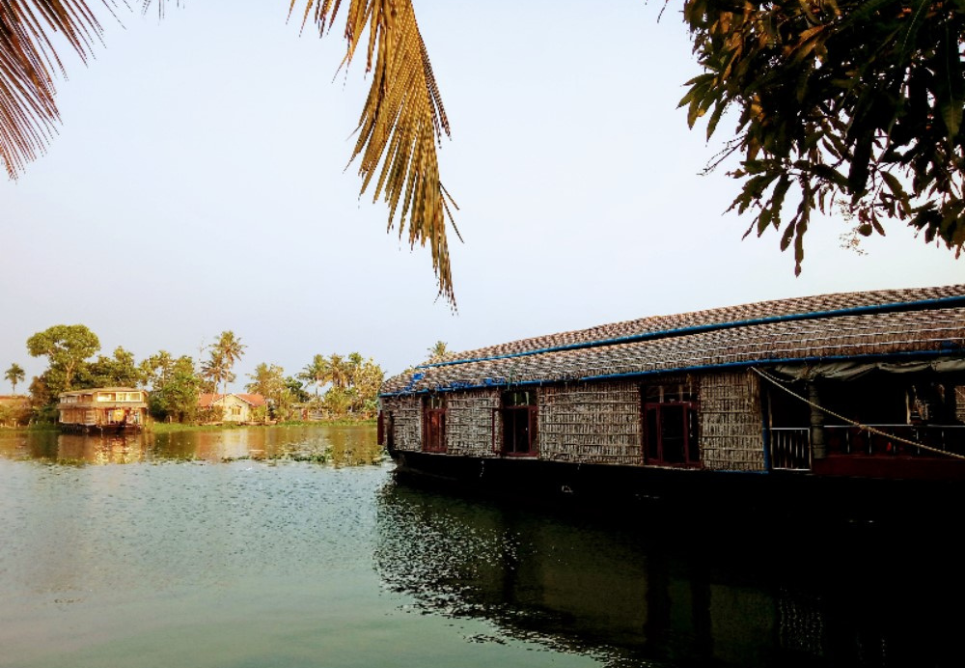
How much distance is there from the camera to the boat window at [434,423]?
572 inches

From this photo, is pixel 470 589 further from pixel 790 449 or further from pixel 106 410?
pixel 106 410

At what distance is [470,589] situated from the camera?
272 inches

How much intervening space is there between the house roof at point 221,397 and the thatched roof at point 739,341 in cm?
4669

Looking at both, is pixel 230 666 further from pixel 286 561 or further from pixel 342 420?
pixel 342 420

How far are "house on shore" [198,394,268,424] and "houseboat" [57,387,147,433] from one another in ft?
38.2

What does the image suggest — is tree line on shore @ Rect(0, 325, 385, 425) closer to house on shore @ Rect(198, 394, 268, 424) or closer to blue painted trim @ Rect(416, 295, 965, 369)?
house on shore @ Rect(198, 394, 268, 424)

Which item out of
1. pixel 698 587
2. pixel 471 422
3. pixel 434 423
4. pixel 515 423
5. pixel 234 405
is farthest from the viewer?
pixel 234 405

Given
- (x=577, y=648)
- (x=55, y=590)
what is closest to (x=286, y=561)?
(x=55, y=590)

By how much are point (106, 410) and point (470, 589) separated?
42299 millimetres

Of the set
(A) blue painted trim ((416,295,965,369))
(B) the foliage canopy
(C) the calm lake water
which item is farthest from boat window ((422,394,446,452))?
(B) the foliage canopy

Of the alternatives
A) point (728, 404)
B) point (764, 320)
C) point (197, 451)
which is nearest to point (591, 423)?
point (728, 404)

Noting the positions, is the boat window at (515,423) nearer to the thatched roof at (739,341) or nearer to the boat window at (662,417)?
the thatched roof at (739,341)

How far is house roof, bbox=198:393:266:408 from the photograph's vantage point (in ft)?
189

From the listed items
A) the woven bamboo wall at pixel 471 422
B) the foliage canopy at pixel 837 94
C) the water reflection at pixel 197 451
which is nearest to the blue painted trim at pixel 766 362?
the woven bamboo wall at pixel 471 422
